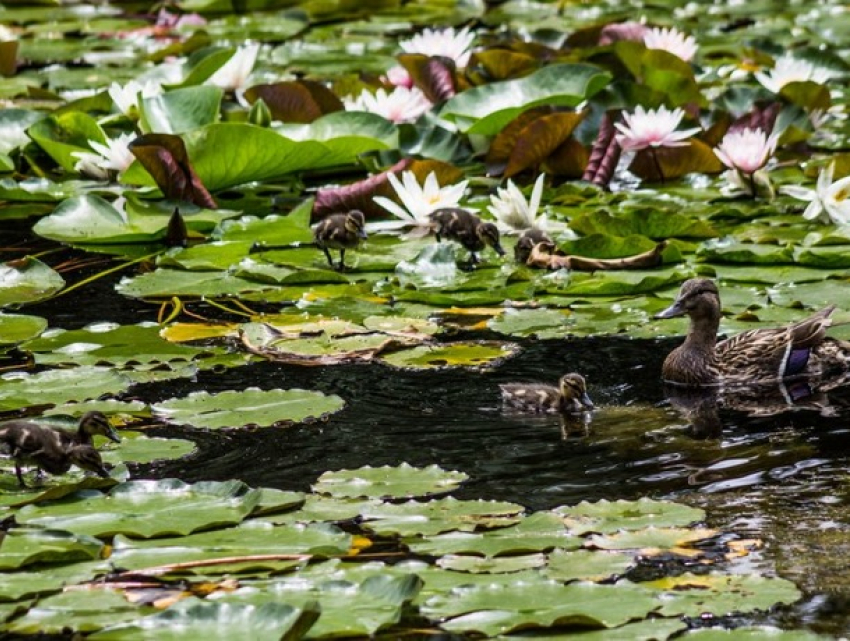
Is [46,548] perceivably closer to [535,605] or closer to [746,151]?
[535,605]

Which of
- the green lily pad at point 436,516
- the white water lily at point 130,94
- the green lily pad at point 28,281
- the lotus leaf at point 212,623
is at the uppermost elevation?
the white water lily at point 130,94

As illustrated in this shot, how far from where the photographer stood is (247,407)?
18.5ft

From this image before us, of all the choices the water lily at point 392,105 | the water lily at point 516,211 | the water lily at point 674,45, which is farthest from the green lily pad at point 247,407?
the water lily at point 674,45

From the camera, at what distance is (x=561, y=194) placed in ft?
29.9

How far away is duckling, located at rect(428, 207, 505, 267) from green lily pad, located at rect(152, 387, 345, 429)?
6.91 feet

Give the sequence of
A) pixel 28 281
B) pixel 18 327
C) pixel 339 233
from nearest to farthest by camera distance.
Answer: pixel 18 327 < pixel 28 281 < pixel 339 233

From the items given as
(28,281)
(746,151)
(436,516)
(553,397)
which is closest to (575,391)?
(553,397)

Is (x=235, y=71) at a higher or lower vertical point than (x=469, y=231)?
higher

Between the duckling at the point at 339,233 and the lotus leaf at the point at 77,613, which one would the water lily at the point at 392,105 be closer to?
the duckling at the point at 339,233

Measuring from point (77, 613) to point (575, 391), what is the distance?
252 centimetres

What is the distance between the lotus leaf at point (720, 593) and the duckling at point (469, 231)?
388 centimetres

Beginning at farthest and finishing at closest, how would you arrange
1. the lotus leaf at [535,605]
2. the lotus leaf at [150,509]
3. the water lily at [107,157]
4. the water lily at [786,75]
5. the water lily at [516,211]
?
the water lily at [786,75]
the water lily at [107,157]
the water lily at [516,211]
the lotus leaf at [150,509]
the lotus leaf at [535,605]

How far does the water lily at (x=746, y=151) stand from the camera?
335 inches

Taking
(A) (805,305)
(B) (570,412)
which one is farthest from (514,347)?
(A) (805,305)
